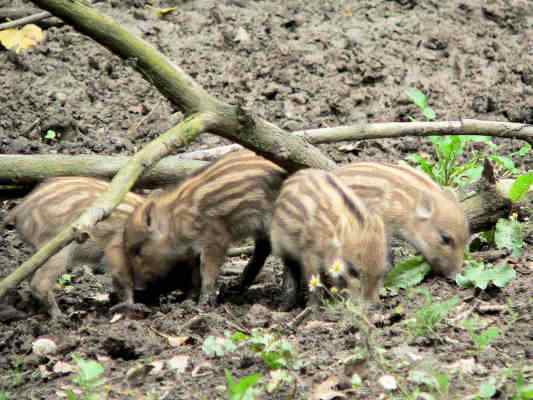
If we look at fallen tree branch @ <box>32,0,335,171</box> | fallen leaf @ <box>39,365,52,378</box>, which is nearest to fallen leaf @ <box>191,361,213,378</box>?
fallen leaf @ <box>39,365,52,378</box>

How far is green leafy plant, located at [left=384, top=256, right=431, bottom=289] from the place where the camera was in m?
5.47

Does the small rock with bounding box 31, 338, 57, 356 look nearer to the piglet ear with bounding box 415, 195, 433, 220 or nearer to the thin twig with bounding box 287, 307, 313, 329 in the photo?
the thin twig with bounding box 287, 307, 313, 329

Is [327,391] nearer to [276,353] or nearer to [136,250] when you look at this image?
[276,353]

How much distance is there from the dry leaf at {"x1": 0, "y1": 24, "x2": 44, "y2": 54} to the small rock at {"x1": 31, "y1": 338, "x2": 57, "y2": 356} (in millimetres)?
4100

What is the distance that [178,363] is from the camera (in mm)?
4344

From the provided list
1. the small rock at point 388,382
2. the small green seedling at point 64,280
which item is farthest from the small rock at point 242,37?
the small rock at point 388,382

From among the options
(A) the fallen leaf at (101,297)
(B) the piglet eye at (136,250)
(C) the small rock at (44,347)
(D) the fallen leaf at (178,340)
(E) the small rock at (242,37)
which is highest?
(E) the small rock at (242,37)

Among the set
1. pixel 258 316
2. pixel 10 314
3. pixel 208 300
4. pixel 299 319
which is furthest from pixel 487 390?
pixel 10 314

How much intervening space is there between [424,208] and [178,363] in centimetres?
195

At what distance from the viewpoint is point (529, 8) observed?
29.3ft

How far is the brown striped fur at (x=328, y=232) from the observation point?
16.4 ft

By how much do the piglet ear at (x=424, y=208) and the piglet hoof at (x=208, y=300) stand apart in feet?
4.08

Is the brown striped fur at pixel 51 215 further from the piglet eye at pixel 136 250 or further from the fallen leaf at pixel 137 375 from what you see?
the fallen leaf at pixel 137 375

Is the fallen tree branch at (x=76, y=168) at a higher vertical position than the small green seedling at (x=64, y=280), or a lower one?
higher
